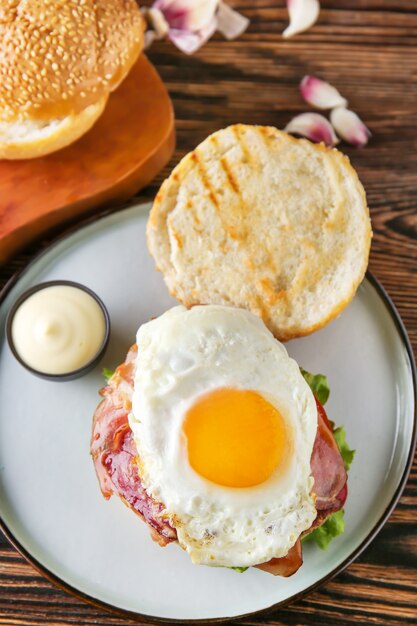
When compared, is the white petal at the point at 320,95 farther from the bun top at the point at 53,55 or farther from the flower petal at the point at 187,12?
the bun top at the point at 53,55

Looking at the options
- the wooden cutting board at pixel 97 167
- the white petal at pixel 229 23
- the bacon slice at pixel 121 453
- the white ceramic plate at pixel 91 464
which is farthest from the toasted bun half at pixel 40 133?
the bacon slice at pixel 121 453

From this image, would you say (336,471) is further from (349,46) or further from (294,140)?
(349,46)

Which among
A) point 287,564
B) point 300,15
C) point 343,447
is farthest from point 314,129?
point 287,564

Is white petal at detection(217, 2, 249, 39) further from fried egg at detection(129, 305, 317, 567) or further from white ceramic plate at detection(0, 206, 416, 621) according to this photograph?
fried egg at detection(129, 305, 317, 567)

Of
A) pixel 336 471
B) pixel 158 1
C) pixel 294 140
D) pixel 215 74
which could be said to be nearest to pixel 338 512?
pixel 336 471

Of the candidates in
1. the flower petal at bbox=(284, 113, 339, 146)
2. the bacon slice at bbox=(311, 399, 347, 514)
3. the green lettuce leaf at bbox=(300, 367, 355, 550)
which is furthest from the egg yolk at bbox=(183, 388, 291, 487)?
the flower petal at bbox=(284, 113, 339, 146)

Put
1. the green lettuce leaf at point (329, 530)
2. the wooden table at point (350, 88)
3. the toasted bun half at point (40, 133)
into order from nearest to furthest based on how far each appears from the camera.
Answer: the green lettuce leaf at point (329, 530)
the toasted bun half at point (40, 133)
the wooden table at point (350, 88)
